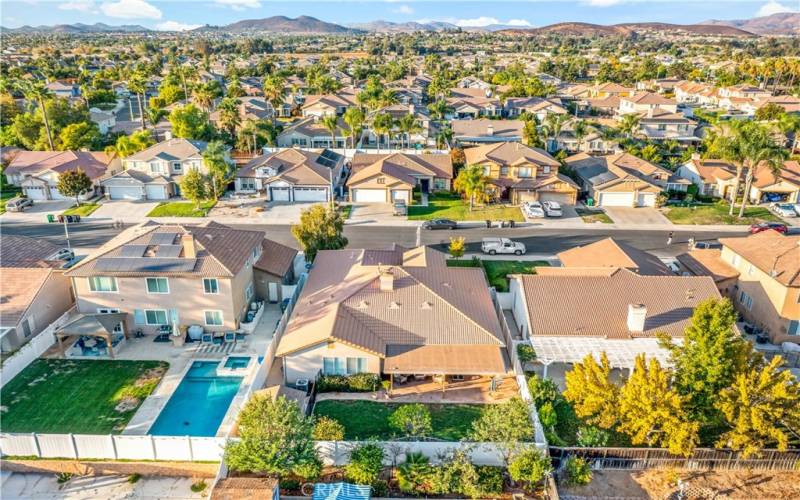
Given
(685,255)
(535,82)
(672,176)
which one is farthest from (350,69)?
(685,255)

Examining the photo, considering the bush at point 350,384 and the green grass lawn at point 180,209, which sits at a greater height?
the green grass lawn at point 180,209

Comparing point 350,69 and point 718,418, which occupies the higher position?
point 350,69

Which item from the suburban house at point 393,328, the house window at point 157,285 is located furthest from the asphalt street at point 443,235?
the house window at point 157,285

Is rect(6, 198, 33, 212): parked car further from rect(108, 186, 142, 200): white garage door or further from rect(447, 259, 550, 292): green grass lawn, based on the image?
rect(447, 259, 550, 292): green grass lawn

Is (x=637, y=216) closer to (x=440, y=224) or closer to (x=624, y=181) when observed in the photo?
(x=624, y=181)

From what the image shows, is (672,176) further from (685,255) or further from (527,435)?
(527,435)

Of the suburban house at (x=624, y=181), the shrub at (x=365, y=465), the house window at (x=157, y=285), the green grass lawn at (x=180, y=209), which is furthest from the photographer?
the suburban house at (x=624, y=181)

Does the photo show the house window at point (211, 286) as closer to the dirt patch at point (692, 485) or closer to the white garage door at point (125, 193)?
the dirt patch at point (692, 485)
